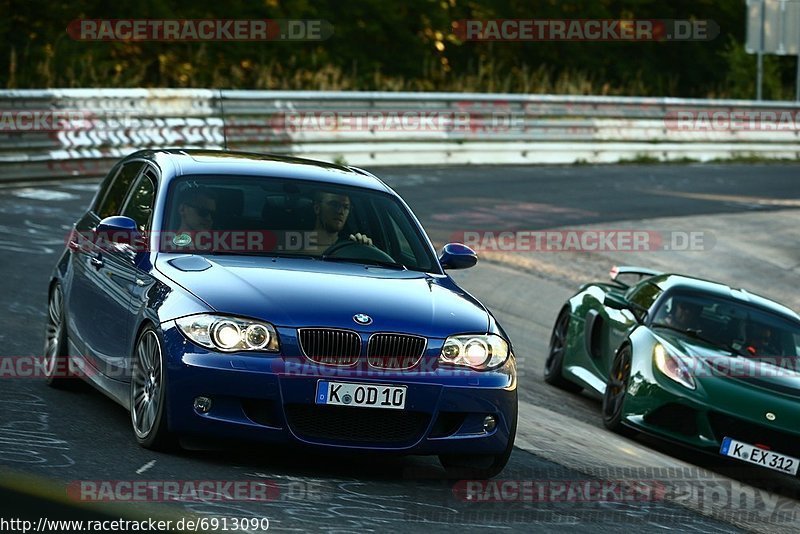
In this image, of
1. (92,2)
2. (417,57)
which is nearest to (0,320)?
(92,2)

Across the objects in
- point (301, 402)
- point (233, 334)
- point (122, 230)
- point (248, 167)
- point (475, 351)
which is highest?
point (248, 167)

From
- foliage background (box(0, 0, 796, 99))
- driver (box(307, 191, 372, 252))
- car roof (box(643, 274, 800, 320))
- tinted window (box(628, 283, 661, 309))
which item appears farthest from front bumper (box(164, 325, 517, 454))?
foliage background (box(0, 0, 796, 99))

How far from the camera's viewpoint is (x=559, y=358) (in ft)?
43.1

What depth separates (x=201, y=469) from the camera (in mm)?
7336

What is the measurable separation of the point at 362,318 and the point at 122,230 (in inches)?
70.4

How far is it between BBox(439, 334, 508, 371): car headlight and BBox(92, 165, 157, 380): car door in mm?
1619

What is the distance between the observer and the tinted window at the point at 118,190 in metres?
9.47

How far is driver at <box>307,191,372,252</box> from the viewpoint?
860 cm

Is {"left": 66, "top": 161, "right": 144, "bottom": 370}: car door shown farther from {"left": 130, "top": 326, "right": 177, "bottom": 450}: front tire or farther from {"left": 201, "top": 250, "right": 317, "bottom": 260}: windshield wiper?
{"left": 201, "top": 250, "right": 317, "bottom": 260}: windshield wiper

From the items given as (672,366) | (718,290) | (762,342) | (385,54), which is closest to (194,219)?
(672,366)

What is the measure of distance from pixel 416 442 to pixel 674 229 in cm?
1419

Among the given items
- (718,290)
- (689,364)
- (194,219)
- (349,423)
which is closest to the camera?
(349,423)

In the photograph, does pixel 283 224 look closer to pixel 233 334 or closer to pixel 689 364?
pixel 233 334

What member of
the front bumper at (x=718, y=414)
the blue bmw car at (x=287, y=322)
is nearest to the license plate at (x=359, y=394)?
the blue bmw car at (x=287, y=322)
